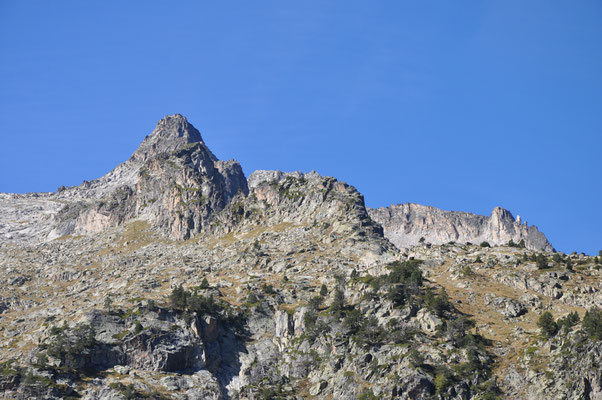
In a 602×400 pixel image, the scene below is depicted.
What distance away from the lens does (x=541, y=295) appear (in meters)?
170

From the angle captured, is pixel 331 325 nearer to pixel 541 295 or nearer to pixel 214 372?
pixel 214 372

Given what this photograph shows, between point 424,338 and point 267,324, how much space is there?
52960mm

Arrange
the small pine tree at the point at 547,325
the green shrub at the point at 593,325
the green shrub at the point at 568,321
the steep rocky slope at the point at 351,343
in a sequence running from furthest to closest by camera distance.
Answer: the small pine tree at the point at 547,325
the green shrub at the point at 568,321
the steep rocky slope at the point at 351,343
the green shrub at the point at 593,325

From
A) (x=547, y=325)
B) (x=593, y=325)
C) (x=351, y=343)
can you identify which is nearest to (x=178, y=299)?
(x=351, y=343)

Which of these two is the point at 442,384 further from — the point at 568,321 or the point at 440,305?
the point at 568,321

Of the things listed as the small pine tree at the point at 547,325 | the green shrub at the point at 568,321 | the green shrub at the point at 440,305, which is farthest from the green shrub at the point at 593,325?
the green shrub at the point at 440,305

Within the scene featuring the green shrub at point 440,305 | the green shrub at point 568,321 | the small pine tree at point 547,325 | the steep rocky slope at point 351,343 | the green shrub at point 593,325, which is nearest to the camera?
the green shrub at point 593,325

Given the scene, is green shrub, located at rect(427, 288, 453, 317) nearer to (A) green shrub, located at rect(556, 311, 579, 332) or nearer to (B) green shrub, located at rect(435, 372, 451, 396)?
(B) green shrub, located at rect(435, 372, 451, 396)

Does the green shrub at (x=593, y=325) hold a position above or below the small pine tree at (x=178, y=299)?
below

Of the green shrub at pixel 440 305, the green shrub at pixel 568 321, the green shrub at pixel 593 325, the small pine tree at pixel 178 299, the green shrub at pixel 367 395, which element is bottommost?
the green shrub at pixel 367 395

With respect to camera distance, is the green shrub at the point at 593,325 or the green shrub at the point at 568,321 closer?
the green shrub at the point at 593,325

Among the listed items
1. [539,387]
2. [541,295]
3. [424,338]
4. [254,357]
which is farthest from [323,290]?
[539,387]

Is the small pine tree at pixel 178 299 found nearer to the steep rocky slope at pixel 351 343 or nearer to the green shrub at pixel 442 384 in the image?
the steep rocky slope at pixel 351 343

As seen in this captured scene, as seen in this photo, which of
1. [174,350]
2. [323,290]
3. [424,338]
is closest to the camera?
[424,338]
